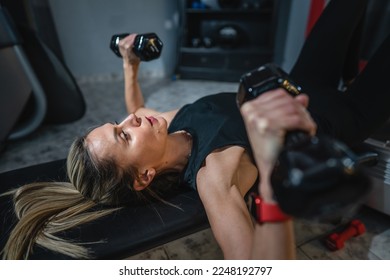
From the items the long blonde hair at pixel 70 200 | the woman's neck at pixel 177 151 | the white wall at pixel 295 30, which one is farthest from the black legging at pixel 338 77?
the white wall at pixel 295 30

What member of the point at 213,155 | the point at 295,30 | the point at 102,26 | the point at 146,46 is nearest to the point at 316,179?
the point at 213,155

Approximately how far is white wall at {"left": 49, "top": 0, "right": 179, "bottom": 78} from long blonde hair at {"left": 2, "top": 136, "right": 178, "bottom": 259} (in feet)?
7.96

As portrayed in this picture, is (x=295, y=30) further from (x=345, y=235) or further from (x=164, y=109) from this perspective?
(x=345, y=235)

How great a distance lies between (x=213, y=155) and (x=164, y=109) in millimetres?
1662

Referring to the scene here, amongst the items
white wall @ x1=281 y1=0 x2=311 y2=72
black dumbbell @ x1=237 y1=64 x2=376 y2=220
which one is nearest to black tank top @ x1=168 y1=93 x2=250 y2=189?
black dumbbell @ x1=237 y1=64 x2=376 y2=220

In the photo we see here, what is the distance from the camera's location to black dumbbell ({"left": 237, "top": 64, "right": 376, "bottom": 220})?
0.47 m

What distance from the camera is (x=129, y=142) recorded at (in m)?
0.98

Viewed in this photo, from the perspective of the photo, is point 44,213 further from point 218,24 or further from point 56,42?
point 218,24

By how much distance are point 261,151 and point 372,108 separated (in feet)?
2.96

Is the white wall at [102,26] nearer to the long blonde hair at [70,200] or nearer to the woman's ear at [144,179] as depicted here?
the long blonde hair at [70,200]

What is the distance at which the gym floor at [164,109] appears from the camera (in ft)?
3.99

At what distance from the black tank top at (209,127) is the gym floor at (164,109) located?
368 millimetres

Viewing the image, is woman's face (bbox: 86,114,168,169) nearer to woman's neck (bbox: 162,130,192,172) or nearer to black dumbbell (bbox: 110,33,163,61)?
woman's neck (bbox: 162,130,192,172)
